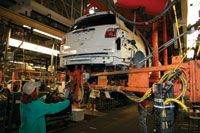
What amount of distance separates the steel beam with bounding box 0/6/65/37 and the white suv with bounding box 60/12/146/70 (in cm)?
263

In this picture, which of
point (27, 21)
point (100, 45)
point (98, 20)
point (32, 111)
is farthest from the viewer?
point (27, 21)

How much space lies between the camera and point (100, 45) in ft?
10.5

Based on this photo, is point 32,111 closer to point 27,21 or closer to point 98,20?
point 98,20

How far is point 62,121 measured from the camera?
16.2 ft

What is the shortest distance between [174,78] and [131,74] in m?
0.98

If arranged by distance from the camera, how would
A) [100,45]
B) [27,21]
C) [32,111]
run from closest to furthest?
[32,111]
[100,45]
[27,21]

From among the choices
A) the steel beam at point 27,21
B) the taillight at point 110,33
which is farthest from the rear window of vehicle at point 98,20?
the steel beam at point 27,21

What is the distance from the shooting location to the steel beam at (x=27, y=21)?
15.7 feet

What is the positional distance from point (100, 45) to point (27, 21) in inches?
150

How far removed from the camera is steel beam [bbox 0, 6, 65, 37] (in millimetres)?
4792

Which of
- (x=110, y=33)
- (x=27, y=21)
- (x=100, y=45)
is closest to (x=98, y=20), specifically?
(x=110, y=33)

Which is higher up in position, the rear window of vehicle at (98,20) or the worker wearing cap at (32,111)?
the rear window of vehicle at (98,20)

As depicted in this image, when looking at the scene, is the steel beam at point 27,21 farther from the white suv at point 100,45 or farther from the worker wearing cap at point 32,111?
the worker wearing cap at point 32,111

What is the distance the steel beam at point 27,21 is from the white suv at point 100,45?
2630mm
